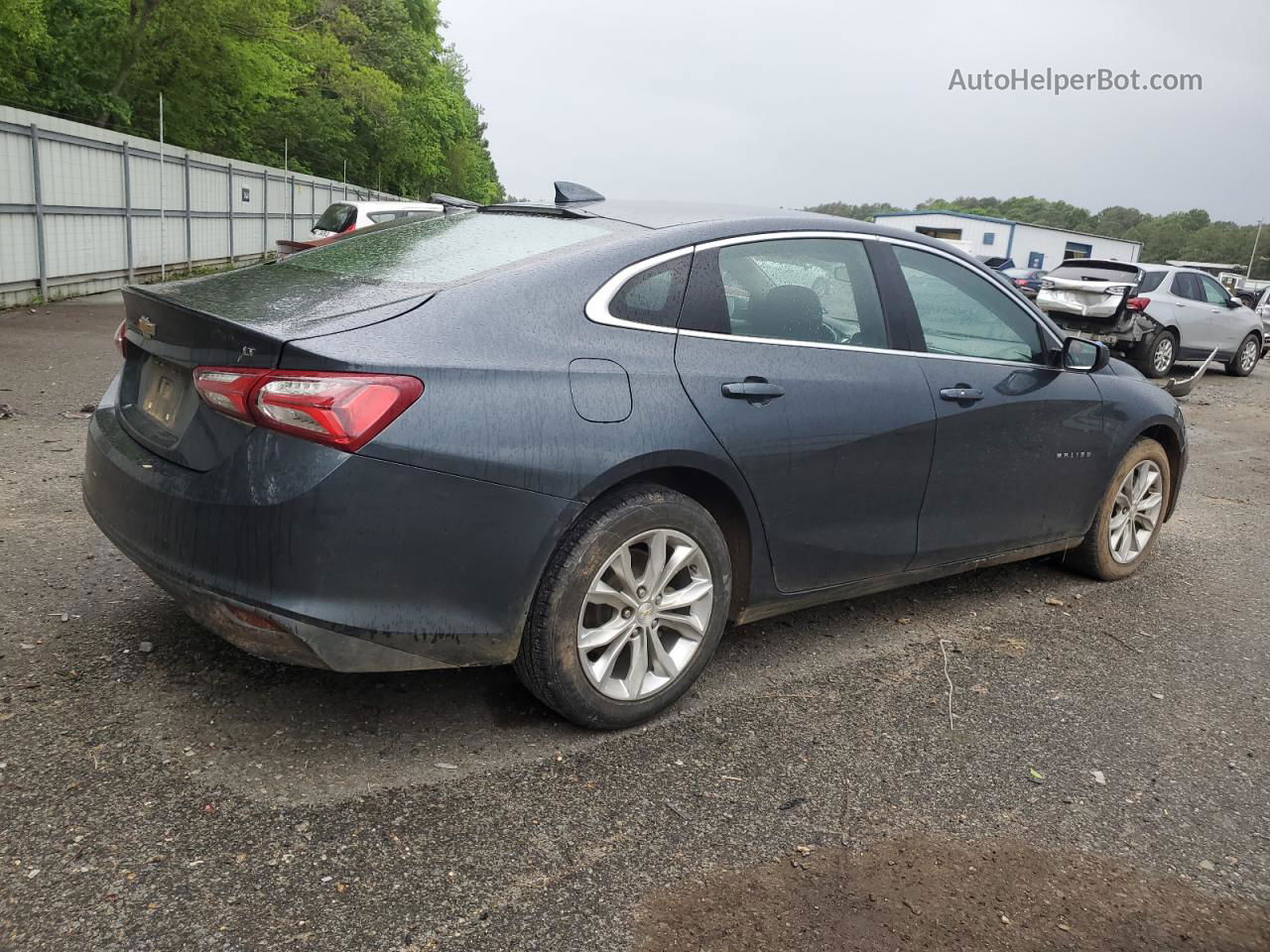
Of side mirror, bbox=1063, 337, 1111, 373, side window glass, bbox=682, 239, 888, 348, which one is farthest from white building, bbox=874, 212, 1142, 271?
side window glass, bbox=682, 239, 888, 348

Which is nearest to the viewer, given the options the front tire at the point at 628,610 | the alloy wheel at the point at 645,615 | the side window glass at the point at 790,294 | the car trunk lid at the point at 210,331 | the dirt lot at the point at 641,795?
the dirt lot at the point at 641,795

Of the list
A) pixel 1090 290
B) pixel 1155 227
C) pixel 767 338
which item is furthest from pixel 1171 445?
pixel 1155 227

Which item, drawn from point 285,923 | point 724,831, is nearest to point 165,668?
point 285,923

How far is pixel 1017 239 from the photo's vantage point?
64000 mm

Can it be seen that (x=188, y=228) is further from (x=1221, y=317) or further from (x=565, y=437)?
(x=565, y=437)

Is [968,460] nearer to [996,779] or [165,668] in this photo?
[996,779]

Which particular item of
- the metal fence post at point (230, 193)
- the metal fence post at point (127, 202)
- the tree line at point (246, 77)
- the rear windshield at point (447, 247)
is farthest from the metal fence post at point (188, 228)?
the rear windshield at point (447, 247)

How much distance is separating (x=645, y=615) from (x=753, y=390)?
787mm

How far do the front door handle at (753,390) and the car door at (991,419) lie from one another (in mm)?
815

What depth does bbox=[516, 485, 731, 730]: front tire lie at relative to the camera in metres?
3.02

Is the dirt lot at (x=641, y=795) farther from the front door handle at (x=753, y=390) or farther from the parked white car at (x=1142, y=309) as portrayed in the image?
the parked white car at (x=1142, y=309)

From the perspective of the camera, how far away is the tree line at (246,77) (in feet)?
82.7

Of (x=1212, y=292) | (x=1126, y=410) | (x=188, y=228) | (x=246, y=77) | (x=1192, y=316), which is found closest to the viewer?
(x=1126, y=410)

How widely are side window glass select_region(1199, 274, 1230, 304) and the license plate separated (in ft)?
55.8
